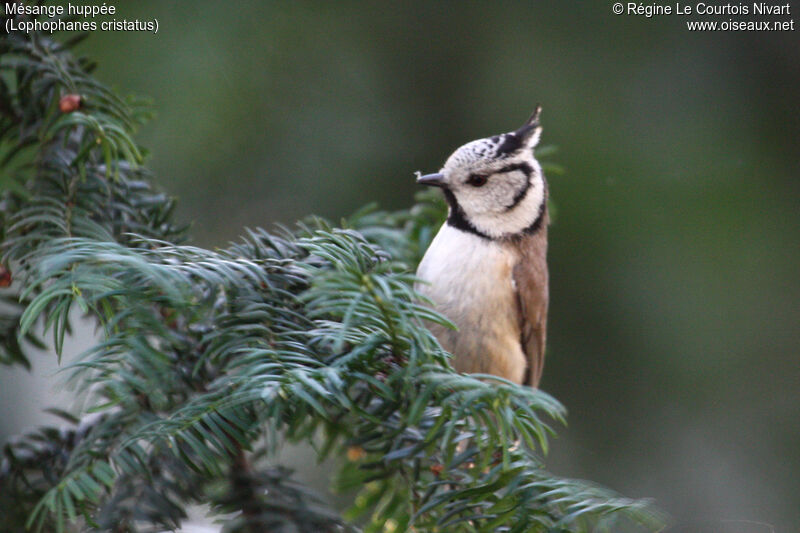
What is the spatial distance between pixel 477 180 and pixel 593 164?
64 centimetres

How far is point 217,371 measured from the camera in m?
1.09

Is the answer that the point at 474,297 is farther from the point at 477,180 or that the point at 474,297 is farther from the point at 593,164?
the point at 593,164

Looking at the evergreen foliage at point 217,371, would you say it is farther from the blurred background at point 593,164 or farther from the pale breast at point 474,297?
the blurred background at point 593,164

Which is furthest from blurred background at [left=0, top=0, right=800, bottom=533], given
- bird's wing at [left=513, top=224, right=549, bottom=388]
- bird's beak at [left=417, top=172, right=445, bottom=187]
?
bird's beak at [left=417, top=172, right=445, bottom=187]

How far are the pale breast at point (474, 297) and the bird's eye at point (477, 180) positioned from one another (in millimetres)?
114

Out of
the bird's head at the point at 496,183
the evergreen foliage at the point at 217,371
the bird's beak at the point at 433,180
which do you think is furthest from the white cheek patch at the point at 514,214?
the evergreen foliage at the point at 217,371

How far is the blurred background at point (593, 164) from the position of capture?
7.27 ft

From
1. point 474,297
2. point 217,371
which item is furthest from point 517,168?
point 217,371

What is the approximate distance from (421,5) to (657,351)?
131 centimetres

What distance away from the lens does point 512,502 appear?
0.86 metres

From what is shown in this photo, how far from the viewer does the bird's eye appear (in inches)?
69.8

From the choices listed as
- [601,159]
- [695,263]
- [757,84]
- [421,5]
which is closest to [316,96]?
[421,5]
